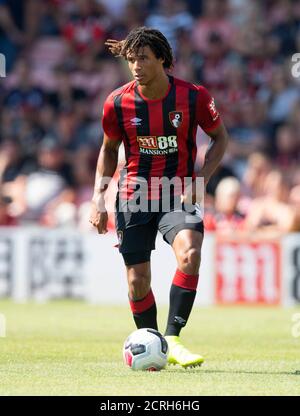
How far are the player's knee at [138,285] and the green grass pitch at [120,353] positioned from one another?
22.0 inches

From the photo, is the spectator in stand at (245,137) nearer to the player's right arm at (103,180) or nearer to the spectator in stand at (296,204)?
the spectator in stand at (296,204)

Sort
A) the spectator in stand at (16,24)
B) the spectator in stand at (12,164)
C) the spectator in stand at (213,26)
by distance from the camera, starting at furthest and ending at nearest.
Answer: the spectator in stand at (16,24) → the spectator in stand at (213,26) → the spectator in stand at (12,164)

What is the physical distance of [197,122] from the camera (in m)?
8.66

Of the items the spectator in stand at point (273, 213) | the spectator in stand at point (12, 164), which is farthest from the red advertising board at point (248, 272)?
the spectator in stand at point (12, 164)

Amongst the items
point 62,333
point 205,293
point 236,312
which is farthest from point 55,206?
point 62,333

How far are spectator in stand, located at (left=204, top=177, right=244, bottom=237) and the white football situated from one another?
25.3ft

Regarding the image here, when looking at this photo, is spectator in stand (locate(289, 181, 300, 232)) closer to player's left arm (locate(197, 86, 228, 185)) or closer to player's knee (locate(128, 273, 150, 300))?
player's left arm (locate(197, 86, 228, 185))

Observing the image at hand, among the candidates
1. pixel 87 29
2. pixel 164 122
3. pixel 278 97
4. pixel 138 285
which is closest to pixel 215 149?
pixel 164 122

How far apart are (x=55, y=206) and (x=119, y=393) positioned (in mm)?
11251

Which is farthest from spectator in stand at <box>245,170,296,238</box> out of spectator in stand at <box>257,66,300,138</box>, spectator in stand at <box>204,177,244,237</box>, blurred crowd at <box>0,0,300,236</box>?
spectator in stand at <box>257,66,300,138</box>

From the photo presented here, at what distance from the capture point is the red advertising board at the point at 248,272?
1556 cm

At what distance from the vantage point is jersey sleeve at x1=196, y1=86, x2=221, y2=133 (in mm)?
Answer: 8586

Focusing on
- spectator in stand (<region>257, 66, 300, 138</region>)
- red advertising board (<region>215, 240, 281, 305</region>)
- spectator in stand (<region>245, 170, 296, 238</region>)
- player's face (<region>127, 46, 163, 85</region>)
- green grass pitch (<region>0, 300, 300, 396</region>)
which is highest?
spectator in stand (<region>257, 66, 300, 138</region>)
